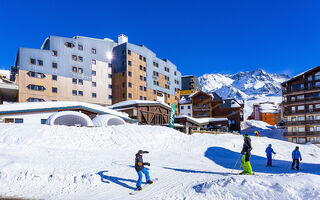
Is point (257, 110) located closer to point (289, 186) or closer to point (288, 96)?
point (288, 96)

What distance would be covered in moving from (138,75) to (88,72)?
11.4 meters

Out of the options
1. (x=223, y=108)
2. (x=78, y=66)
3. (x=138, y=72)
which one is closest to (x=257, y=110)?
(x=223, y=108)

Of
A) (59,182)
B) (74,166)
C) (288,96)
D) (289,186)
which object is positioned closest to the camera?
(289,186)

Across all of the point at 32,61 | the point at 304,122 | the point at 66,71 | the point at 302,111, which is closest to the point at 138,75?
the point at 66,71

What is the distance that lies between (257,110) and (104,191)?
101234 mm

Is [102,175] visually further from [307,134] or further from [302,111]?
[302,111]

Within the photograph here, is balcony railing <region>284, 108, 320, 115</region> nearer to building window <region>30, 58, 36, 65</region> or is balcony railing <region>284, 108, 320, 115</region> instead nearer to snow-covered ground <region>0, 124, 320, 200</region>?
snow-covered ground <region>0, 124, 320, 200</region>

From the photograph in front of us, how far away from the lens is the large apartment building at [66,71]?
4002 cm

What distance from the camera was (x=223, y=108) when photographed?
58.1 metres

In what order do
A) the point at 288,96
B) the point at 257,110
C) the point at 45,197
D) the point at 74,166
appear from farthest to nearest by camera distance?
the point at 257,110 < the point at 288,96 < the point at 74,166 < the point at 45,197

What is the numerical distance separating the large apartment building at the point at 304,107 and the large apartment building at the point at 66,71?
39.2 meters

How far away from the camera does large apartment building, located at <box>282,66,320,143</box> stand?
42375 millimetres

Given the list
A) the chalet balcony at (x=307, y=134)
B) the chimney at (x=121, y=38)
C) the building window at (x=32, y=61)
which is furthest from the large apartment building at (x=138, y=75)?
the chalet balcony at (x=307, y=134)

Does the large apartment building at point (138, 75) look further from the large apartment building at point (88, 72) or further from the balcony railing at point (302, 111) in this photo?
the balcony railing at point (302, 111)
